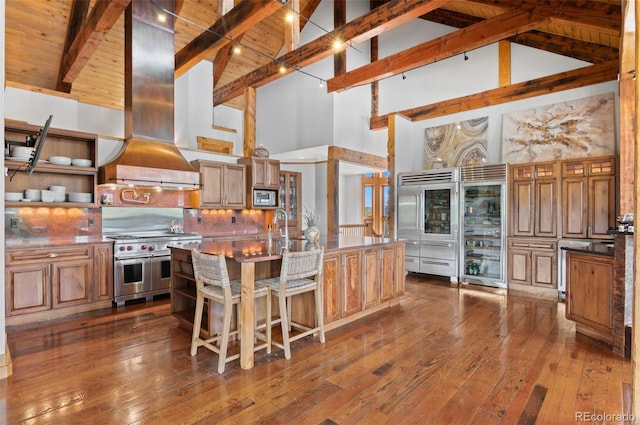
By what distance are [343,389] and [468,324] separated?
191 cm

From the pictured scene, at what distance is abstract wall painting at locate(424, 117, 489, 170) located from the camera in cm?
576

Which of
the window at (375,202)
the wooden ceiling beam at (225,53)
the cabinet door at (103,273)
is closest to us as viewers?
the cabinet door at (103,273)

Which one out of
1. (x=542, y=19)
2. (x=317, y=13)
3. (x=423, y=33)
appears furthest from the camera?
(x=317, y=13)

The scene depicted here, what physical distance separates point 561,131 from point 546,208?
119cm

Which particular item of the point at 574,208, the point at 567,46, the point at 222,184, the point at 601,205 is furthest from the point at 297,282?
the point at 567,46

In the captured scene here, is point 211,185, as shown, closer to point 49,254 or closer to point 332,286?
point 49,254

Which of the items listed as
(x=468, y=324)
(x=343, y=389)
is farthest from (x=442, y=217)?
(x=343, y=389)

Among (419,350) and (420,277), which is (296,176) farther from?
(419,350)

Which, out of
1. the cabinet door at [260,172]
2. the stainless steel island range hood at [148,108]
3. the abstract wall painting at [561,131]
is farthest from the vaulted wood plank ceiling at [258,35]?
the cabinet door at [260,172]

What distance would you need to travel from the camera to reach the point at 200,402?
2.12 metres

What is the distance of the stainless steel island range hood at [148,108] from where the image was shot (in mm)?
4129

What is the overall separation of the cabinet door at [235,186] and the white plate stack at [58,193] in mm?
2204

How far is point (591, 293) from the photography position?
322cm

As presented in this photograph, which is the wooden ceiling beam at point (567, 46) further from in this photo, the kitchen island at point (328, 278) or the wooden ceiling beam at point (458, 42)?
the kitchen island at point (328, 278)
